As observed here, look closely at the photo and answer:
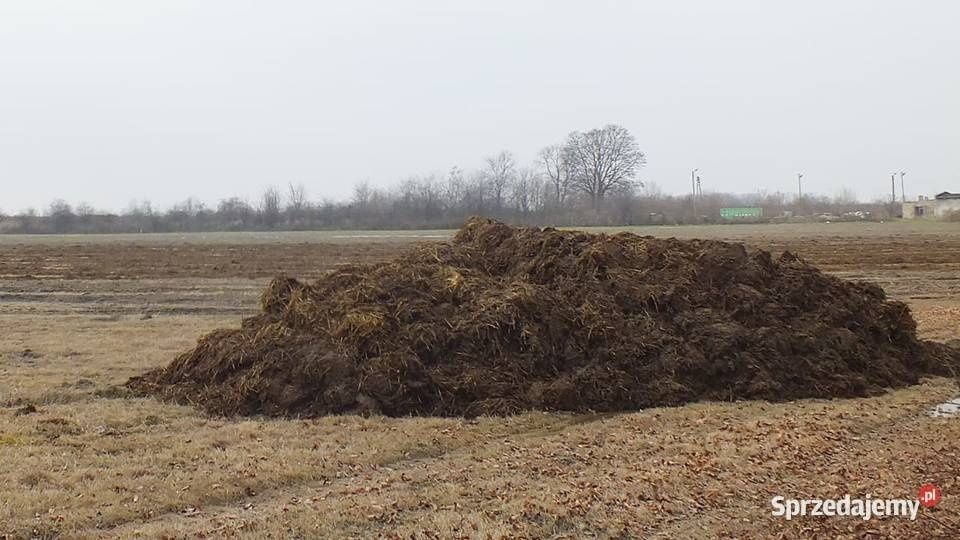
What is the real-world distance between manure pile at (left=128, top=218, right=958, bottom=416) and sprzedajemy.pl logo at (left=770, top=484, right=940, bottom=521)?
3.48 meters

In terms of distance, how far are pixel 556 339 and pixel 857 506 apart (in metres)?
4.76

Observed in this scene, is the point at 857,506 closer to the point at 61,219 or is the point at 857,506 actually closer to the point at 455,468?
the point at 455,468

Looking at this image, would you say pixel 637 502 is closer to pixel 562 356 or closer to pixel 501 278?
pixel 562 356

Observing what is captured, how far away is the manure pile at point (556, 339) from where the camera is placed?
8.90 m

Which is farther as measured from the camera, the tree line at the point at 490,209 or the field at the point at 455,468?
the tree line at the point at 490,209

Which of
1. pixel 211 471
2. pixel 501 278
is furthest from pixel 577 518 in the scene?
pixel 501 278

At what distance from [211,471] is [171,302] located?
49.9 feet

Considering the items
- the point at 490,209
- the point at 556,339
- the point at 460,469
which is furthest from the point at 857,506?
the point at 490,209

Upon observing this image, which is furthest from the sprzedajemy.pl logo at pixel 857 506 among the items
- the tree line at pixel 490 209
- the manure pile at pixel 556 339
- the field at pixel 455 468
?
the tree line at pixel 490 209

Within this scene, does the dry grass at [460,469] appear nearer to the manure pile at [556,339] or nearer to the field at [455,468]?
the field at [455,468]

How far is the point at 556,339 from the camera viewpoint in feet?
Result: 31.8

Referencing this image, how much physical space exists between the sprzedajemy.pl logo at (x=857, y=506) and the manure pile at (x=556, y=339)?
11.4 feet

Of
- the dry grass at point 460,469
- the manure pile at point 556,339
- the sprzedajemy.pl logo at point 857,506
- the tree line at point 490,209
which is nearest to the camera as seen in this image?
the sprzedajemy.pl logo at point 857,506

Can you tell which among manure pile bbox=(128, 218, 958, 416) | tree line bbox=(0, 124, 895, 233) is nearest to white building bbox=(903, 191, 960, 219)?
tree line bbox=(0, 124, 895, 233)
